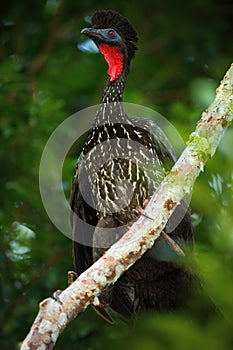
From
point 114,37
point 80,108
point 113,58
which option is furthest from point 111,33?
point 80,108

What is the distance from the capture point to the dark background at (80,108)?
2514mm

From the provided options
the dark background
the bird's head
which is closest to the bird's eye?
the bird's head

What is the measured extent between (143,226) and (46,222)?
73.1 inches

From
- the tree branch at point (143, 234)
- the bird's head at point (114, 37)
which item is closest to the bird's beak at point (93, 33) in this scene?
the bird's head at point (114, 37)

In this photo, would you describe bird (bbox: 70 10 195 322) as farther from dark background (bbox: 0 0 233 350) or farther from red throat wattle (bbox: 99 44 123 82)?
dark background (bbox: 0 0 233 350)

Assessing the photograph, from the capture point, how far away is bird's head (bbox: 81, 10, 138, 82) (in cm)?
409

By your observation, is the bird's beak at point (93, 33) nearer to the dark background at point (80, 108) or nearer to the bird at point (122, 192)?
the bird at point (122, 192)

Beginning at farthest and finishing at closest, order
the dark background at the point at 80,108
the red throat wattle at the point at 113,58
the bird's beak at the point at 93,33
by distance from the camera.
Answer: the red throat wattle at the point at 113,58
the bird's beak at the point at 93,33
the dark background at the point at 80,108

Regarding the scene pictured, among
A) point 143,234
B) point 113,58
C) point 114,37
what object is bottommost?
point 143,234

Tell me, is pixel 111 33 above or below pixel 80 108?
above

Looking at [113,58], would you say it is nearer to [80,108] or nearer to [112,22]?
[112,22]

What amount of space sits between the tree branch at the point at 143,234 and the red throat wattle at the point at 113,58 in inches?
40.8

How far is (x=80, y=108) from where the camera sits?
5570 millimetres

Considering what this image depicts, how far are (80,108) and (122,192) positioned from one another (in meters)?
1.77
